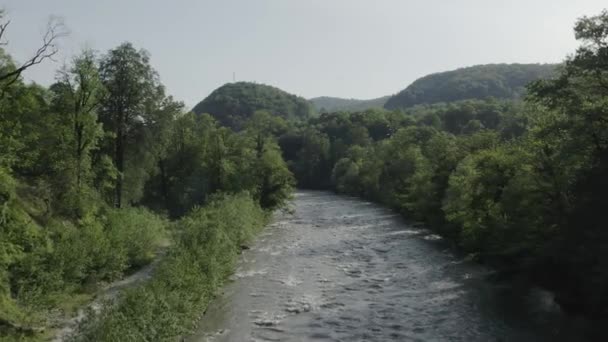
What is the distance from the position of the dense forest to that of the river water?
1641 millimetres

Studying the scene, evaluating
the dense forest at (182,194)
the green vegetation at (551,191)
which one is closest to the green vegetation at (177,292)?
the dense forest at (182,194)

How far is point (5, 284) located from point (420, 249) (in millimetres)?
34289

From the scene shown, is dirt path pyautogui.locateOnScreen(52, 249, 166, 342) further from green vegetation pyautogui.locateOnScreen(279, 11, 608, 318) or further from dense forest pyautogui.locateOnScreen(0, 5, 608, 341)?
green vegetation pyautogui.locateOnScreen(279, 11, 608, 318)

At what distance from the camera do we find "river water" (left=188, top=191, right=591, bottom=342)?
24.2m

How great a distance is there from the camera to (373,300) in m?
29.8

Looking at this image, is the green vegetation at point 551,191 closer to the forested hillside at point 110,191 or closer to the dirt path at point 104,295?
the forested hillside at point 110,191

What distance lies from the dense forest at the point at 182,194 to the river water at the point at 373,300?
1.64 metres

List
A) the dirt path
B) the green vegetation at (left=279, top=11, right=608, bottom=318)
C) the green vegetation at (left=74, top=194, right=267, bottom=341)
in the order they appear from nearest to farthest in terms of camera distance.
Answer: the green vegetation at (left=74, top=194, right=267, bottom=341) → the dirt path → the green vegetation at (left=279, top=11, right=608, bottom=318)

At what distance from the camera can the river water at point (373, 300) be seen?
24.2m

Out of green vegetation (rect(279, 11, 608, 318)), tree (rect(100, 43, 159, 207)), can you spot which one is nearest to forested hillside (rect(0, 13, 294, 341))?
tree (rect(100, 43, 159, 207))

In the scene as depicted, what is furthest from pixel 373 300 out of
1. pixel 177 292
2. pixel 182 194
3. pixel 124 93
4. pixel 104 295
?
pixel 182 194

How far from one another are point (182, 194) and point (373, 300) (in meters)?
43.1

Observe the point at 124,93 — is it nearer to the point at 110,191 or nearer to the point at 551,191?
the point at 110,191

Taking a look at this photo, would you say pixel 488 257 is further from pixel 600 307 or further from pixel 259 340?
pixel 259 340
